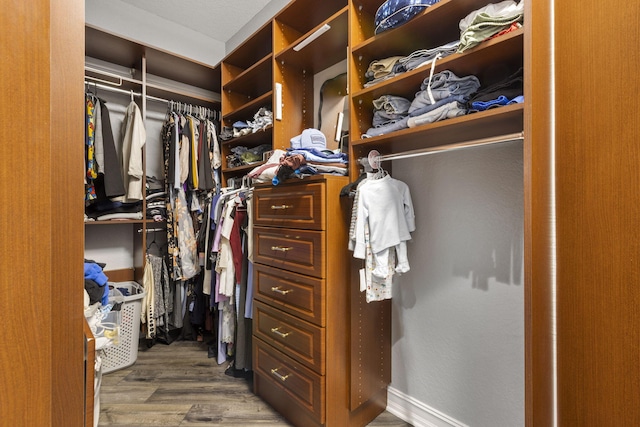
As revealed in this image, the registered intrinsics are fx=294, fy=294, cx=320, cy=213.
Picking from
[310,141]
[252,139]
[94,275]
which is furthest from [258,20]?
[94,275]

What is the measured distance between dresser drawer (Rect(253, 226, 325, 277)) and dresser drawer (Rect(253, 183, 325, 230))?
42mm

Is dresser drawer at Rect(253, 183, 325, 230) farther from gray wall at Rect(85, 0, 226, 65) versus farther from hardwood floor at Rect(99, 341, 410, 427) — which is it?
gray wall at Rect(85, 0, 226, 65)

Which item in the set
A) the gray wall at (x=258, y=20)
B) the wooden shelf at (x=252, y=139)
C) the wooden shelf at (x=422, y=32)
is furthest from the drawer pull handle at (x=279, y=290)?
the gray wall at (x=258, y=20)

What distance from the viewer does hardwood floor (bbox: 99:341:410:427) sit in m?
1.58

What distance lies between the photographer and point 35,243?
38 centimetres

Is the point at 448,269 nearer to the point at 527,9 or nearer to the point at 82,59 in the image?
the point at 527,9

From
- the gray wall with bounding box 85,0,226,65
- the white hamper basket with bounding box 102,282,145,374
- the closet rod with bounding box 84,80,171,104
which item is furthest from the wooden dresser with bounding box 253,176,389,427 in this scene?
the gray wall with bounding box 85,0,226,65

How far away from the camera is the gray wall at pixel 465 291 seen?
1245mm

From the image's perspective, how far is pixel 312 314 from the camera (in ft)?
4.58

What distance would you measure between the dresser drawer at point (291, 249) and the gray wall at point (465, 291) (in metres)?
0.55

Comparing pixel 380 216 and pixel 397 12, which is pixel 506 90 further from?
pixel 380 216

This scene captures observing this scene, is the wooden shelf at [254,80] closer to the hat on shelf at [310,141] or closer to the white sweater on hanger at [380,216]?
the hat on shelf at [310,141]

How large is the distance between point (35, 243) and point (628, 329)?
1.19 m

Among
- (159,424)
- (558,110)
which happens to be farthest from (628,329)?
(159,424)
